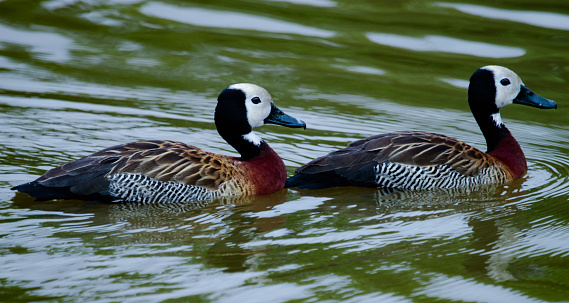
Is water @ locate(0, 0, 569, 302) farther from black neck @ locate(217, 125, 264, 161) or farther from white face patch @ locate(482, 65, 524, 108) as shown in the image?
white face patch @ locate(482, 65, 524, 108)

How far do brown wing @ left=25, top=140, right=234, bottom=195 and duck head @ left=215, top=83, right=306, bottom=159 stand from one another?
452mm

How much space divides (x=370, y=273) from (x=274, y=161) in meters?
2.79

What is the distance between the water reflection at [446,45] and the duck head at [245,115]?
18.0ft

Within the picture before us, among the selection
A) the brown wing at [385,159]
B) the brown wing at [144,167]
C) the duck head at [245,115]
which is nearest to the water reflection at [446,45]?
the brown wing at [385,159]

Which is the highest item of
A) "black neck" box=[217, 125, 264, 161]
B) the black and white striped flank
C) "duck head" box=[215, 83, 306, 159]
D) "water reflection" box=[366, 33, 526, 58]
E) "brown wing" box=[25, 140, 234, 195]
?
"water reflection" box=[366, 33, 526, 58]

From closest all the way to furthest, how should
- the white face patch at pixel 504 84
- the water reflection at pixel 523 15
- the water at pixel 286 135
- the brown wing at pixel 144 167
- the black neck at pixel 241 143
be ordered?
the water at pixel 286 135
the brown wing at pixel 144 167
the black neck at pixel 241 143
the white face patch at pixel 504 84
the water reflection at pixel 523 15

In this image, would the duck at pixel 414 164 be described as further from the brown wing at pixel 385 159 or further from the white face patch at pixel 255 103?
Answer: the white face patch at pixel 255 103

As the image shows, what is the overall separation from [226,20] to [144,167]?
691 cm

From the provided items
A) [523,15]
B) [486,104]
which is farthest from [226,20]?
[486,104]

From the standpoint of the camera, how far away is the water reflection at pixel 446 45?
13.9 meters

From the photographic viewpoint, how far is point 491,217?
322 inches

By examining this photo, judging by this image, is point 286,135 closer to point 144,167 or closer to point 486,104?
point 486,104

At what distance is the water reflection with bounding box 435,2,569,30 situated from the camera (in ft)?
47.6

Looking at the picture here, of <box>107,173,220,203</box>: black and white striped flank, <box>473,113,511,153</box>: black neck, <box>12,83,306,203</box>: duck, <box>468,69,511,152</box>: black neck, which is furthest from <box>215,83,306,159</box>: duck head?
<box>473,113,511,153</box>: black neck
